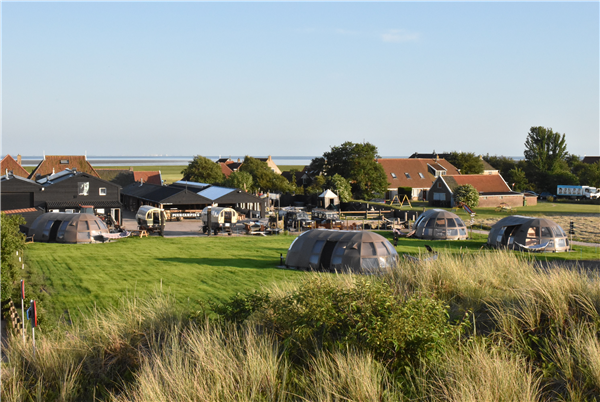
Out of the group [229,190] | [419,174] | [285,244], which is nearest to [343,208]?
[229,190]

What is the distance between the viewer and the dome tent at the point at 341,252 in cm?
2342

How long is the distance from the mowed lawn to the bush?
12.0 feet

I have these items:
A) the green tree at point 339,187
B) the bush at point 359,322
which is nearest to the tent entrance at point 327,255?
the bush at point 359,322

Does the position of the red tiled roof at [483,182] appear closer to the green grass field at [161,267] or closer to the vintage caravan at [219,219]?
the vintage caravan at [219,219]

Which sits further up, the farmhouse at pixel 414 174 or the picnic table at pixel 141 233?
the farmhouse at pixel 414 174

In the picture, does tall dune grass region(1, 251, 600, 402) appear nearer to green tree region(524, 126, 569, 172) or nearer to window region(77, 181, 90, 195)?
window region(77, 181, 90, 195)

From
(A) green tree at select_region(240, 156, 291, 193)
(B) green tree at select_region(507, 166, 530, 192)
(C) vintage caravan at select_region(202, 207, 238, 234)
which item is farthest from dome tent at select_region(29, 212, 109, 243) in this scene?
(B) green tree at select_region(507, 166, 530, 192)

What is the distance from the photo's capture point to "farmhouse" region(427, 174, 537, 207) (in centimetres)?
7044

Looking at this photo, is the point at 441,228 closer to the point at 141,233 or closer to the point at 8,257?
the point at 141,233

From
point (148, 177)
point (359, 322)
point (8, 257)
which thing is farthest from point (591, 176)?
point (359, 322)

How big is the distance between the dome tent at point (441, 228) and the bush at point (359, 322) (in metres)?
29.5

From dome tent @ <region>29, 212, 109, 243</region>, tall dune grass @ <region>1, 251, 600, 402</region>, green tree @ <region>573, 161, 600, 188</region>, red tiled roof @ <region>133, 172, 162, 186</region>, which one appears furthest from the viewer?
red tiled roof @ <region>133, 172, 162, 186</region>

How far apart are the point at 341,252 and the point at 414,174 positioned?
65.2 metres

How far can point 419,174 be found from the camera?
8681 centimetres
